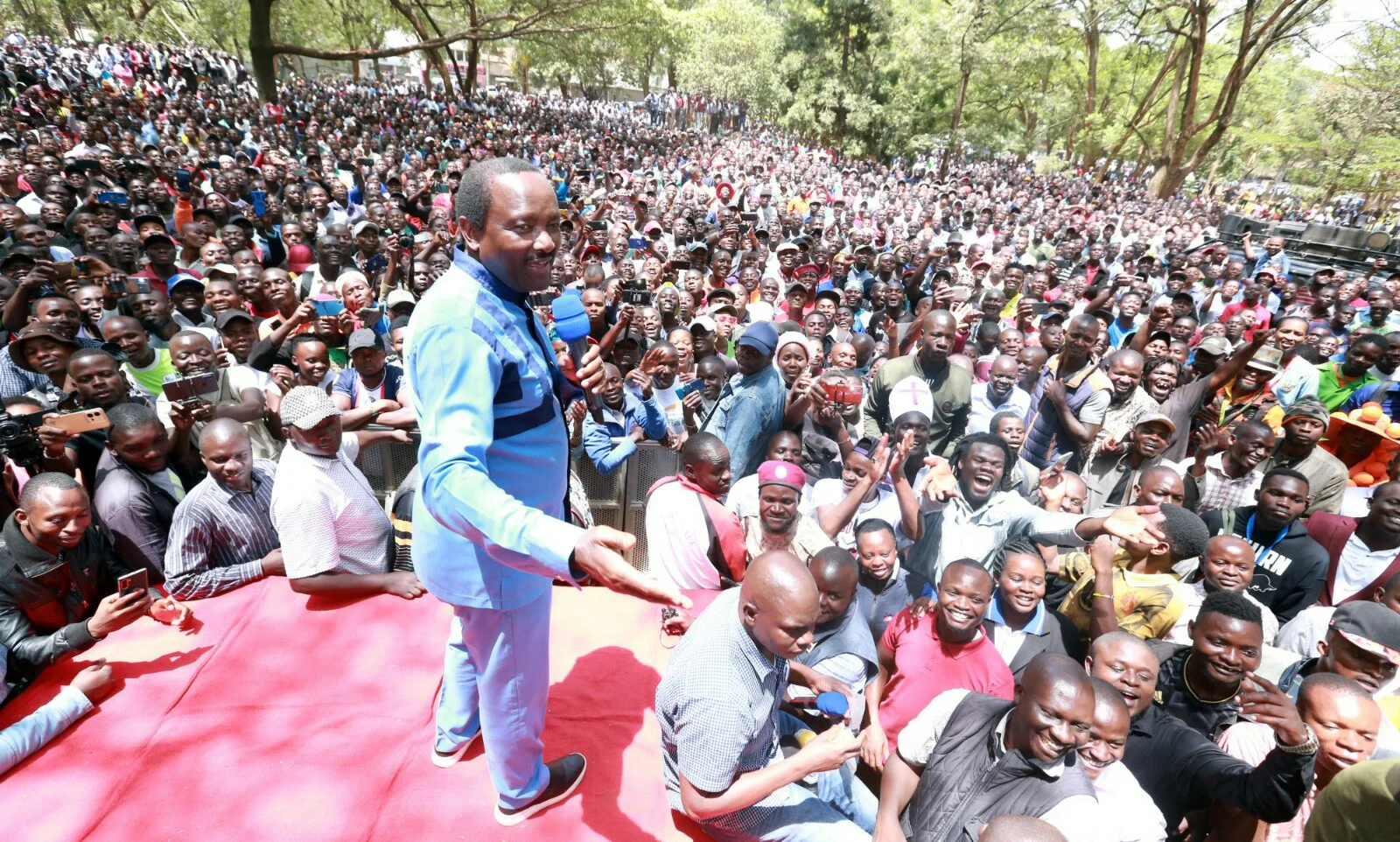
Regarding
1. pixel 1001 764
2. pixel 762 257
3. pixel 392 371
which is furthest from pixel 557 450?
pixel 762 257

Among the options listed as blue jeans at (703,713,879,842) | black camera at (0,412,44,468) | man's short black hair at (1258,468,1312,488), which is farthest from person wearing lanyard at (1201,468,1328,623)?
black camera at (0,412,44,468)

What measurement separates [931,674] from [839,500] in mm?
1314

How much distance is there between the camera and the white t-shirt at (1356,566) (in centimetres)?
Result: 362

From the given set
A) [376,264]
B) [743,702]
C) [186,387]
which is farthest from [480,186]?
[376,264]

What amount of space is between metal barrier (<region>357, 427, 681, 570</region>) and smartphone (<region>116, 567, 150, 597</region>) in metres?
1.83

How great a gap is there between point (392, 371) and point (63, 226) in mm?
5825

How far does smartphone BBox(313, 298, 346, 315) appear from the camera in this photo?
5.79 meters

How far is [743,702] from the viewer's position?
1.91 meters

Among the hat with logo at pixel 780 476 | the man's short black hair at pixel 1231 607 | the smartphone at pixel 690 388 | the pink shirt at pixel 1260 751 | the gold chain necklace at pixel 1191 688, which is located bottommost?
the pink shirt at pixel 1260 751

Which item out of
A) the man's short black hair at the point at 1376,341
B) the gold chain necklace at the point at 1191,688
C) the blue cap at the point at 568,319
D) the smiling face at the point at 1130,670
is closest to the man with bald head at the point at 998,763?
the smiling face at the point at 1130,670

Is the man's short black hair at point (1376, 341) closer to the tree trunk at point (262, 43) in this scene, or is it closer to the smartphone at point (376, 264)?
the smartphone at point (376, 264)

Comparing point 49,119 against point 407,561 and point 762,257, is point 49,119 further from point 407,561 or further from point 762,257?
point 407,561

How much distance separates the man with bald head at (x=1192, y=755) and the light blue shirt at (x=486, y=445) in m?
2.25

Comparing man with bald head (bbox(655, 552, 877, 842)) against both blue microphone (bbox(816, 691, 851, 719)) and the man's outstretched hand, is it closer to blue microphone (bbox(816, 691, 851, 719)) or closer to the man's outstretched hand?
blue microphone (bbox(816, 691, 851, 719))
